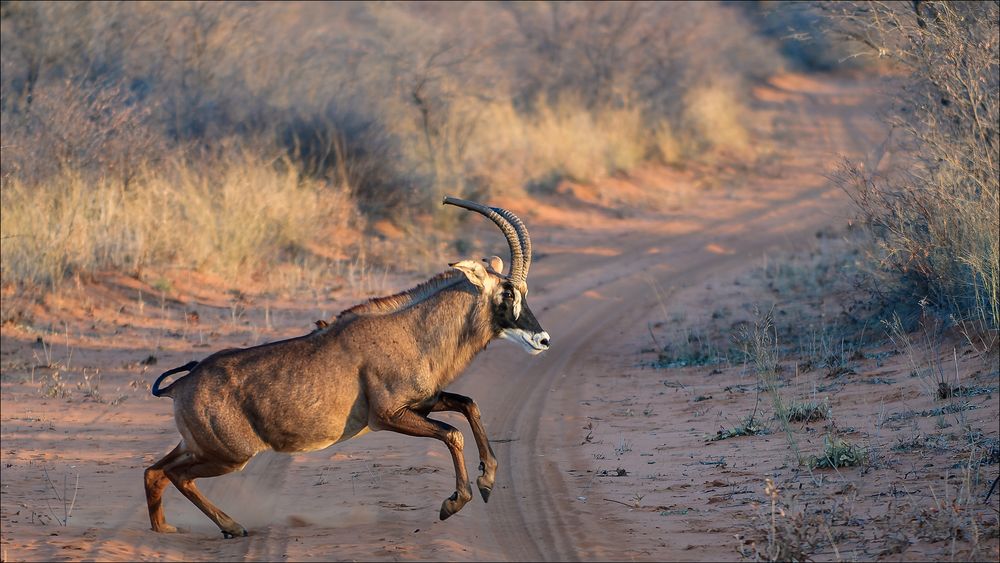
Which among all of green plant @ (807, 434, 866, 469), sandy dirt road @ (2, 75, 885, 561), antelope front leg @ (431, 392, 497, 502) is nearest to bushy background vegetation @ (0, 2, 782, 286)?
sandy dirt road @ (2, 75, 885, 561)

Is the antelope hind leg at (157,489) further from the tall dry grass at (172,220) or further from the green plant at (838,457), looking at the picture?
the tall dry grass at (172,220)

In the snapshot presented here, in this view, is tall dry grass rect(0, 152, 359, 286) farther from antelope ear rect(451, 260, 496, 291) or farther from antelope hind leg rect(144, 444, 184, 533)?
antelope ear rect(451, 260, 496, 291)

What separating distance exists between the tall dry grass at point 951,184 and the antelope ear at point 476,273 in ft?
13.4

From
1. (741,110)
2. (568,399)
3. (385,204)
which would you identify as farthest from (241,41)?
(741,110)

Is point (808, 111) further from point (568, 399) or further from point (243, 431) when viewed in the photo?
point (243, 431)

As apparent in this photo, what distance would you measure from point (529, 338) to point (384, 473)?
1.45 meters

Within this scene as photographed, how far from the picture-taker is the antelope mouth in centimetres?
691

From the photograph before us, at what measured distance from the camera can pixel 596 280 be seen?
15.2 metres

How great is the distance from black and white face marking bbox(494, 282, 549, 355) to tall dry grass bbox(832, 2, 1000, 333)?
3.87m

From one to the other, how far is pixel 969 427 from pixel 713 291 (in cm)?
757

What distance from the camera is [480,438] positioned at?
664 centimetres

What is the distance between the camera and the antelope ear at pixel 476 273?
6883 millimetres

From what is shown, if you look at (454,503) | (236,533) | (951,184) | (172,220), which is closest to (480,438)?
(454,503)

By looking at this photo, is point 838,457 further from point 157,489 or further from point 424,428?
point 157,489
